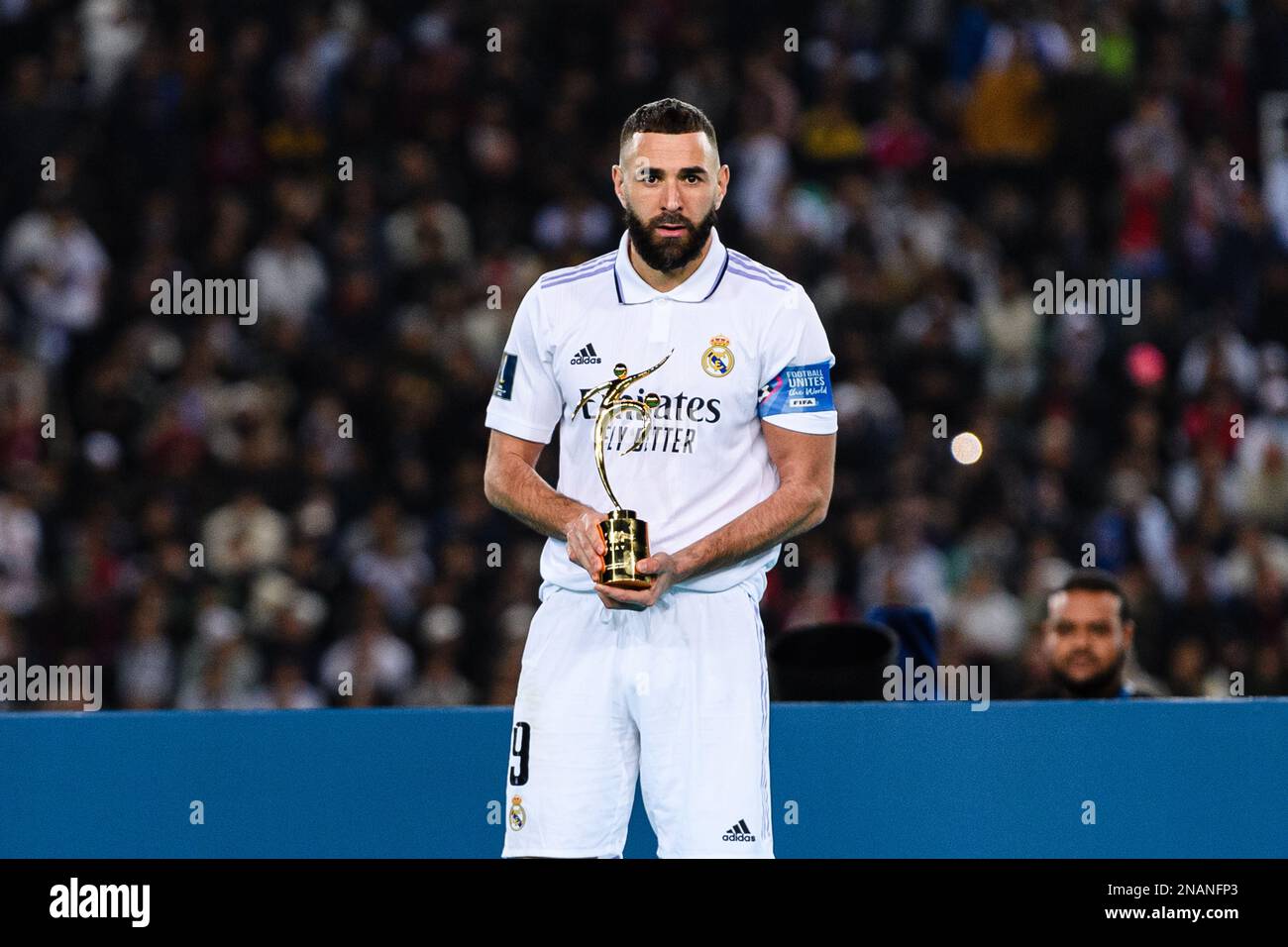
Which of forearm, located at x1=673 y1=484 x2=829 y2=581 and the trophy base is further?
forearm, located at x1=673 y1=484 x2=829 y2=581

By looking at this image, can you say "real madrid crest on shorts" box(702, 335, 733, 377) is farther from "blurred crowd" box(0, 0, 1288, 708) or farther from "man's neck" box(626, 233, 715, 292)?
"blurred crowd" box(0, 0, 1288, 708)

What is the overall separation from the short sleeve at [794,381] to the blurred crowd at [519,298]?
14.4 ft

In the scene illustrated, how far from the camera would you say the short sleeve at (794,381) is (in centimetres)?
414

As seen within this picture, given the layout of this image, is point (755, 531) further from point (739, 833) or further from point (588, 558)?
point (739, 833)

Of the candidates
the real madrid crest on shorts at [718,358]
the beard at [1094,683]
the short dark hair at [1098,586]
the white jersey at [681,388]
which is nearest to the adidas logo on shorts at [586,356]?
the white jersey at [681,388]

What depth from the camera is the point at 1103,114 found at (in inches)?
448

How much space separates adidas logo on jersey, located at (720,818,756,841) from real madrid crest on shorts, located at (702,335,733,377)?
0.89 meters

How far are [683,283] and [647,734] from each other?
3.02 ft

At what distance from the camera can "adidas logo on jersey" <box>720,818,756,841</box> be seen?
397cm

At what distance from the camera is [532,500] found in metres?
4.11

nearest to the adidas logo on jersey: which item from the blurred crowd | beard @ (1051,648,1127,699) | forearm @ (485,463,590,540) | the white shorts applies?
the white shorts

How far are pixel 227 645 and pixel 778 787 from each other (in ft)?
14.3

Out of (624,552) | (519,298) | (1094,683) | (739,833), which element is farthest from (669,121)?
(519,298)
